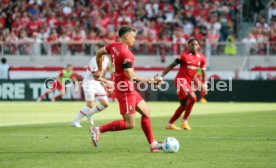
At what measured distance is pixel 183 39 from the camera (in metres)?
39.1

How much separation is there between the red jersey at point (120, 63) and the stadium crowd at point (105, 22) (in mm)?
22818

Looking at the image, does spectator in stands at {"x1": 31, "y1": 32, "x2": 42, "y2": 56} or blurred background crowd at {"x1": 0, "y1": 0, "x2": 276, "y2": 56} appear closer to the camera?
blurred background crowd at {"x1": 0, "y1": 0, "x2": 276, "y2": 56}

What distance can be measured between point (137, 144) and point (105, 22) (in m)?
26.1

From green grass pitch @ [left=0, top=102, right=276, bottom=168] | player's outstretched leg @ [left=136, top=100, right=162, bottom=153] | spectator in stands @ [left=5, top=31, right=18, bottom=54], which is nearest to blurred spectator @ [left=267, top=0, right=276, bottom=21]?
spectator in stands @ [left=5, top=31, right=18, bottom=54]

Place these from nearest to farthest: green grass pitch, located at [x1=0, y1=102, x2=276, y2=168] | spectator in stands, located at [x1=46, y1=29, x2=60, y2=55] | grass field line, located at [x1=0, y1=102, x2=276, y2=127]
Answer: green grass pitch, located at [x1=0, y1=102, x2=276, y2=168] < grass field line, located at [x1=0, y1=102, x2=276, y2=127] < spectator in stands, located at [x1=46, y1=29, x2=60, y2=55]

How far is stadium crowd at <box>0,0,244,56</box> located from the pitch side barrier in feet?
6.27

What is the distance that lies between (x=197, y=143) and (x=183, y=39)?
22950 mm

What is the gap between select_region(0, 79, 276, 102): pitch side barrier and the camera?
36.9 metres

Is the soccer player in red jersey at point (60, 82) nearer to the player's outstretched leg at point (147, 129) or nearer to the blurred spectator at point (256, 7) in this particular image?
the blurred spectator at point (256, 7)

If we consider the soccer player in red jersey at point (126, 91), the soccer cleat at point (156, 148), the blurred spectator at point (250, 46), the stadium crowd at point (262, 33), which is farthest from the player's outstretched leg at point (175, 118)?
the blurred spectator at point (250, 46)

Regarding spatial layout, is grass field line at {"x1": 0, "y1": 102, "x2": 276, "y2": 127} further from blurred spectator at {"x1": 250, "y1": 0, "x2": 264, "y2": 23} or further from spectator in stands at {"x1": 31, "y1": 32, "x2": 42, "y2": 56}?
blurred spectator at {"x1": 250, "y1": 0, "x2": 264, "y2": 23}

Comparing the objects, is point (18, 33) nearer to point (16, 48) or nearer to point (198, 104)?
point (16, 48)

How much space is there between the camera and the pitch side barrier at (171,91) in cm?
3694

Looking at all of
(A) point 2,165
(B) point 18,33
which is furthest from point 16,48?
(A) point 2,165
